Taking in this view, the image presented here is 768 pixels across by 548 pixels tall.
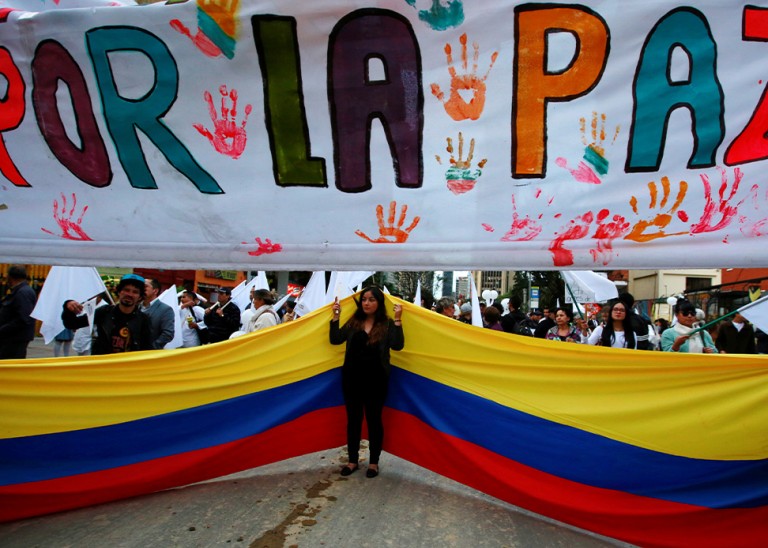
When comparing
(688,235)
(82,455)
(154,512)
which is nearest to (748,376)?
(688,235)

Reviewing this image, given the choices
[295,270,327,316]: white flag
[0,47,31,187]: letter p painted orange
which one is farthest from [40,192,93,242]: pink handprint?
[295,270,327,316]: white flag

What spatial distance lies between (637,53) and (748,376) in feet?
6.33

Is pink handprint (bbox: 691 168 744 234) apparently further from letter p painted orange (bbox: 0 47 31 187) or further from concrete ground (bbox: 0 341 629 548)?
letter p painted orange (bbox: 0 47 31 187)

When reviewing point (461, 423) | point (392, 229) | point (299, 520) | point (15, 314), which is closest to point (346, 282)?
point (15, 314)

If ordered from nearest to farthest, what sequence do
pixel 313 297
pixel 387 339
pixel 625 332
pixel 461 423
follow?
pixel 461 423 → pixel 387 339 → pixel 625 332 → pixel 313 297

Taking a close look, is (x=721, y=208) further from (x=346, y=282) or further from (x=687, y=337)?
(x=346, y=282)

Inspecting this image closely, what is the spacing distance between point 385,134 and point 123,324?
302 centimetres

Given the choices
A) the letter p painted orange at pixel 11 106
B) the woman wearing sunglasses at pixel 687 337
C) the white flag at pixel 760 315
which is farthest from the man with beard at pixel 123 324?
the woman wearing sunglasses at pixel 687 337

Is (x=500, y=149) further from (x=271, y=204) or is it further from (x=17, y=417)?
(x=17, y=417)

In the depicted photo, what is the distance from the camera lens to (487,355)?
369 cm

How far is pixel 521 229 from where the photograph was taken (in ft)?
7.39

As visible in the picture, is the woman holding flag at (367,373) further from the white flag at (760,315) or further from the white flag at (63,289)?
the white flag at (63,289)

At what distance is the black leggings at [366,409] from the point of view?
415 cm

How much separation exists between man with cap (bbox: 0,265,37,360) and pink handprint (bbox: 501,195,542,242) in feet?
16.6
